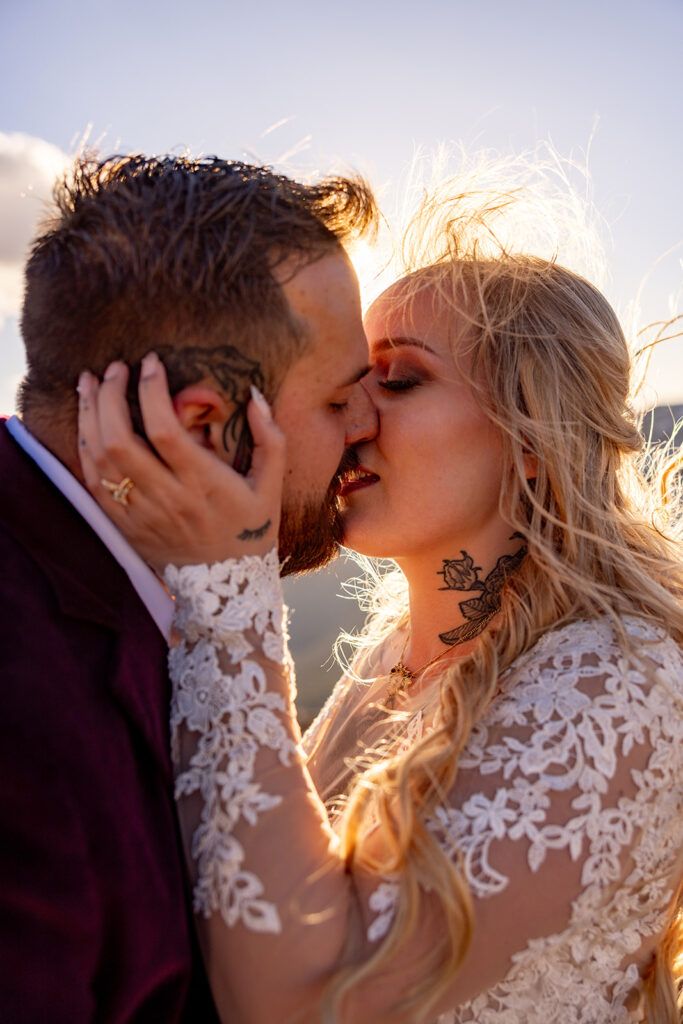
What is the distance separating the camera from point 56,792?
1539mm

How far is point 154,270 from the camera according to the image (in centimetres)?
196

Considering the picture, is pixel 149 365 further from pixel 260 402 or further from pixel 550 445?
pixel 550 445

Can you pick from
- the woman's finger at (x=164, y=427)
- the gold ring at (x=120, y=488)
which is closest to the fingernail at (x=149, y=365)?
the woman's finger at (x=164, y=427)

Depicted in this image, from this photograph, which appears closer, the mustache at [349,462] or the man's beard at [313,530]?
the man's beard at [313,530]

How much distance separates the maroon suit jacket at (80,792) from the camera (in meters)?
1.49

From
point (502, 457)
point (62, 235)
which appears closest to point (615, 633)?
point (502, 457)

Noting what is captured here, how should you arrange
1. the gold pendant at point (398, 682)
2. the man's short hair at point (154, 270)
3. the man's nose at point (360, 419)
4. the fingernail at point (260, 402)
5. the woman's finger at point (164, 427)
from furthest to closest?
1. the gold pendant at point (398, 682)
2. the man's nose at point (360, 419)
3. the fingernail at point (260, 402)
4. the man's short hair at point (154, 270)
5. the woman's finger at point (164, 427)

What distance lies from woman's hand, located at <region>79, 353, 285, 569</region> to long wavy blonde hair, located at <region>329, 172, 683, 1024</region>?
0.74 m

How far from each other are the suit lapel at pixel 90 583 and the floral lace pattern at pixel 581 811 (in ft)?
2.22

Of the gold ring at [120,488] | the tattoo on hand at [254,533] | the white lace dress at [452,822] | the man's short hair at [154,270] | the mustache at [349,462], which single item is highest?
the man's short hair at [154,270]

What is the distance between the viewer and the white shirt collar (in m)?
1.93

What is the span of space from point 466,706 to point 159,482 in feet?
3.28

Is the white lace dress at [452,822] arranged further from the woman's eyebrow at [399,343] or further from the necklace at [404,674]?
the woman's eyebrow at [399,343]

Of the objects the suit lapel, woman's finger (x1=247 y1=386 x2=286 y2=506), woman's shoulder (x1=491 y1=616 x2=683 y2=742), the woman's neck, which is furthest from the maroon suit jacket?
the woman's neck
